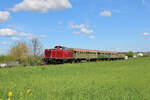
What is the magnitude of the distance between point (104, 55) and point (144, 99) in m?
41.0

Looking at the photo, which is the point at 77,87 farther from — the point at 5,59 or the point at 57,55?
the point at 5,59

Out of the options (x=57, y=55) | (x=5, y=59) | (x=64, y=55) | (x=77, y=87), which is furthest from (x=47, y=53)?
(x=77, y=87)

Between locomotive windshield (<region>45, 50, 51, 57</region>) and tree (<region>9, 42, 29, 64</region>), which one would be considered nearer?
locomotive windshield (<region>45, 50, 51, 57</region>)

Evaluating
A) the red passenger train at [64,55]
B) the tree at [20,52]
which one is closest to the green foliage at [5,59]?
the tree at [20,52]

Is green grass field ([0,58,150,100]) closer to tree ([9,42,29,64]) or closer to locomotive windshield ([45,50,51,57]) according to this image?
locomotive windshield ([45,50,51,57])

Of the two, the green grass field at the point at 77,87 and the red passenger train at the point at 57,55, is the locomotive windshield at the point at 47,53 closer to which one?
the red passenger train at the point at 57,55

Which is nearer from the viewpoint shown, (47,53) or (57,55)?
(57,55)

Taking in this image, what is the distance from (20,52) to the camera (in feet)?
133

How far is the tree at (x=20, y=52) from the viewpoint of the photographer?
3909 cm

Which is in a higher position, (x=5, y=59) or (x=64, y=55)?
(x=64, y=55)

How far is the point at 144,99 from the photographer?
583 centimetres

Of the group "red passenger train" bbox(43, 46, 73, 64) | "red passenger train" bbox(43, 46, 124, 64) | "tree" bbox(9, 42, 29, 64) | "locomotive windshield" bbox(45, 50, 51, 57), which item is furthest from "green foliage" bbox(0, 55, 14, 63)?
"red passenger train" bbox(43, 46, 73, 64)

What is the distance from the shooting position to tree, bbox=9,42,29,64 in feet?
128

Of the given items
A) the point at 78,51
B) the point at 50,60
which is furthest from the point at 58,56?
the point at 78,51
